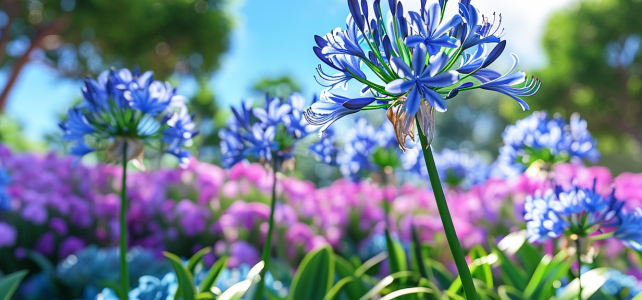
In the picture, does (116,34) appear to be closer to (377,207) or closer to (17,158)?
(17,158)

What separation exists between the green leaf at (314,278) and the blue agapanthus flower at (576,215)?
0.78 metres

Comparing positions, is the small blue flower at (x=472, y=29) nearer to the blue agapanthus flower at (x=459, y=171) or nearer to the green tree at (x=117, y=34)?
the blue agapanthus flower at (x=459, y=171)

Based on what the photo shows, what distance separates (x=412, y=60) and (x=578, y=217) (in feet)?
2.82

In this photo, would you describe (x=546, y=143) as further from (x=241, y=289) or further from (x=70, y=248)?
(x=70, y=248)

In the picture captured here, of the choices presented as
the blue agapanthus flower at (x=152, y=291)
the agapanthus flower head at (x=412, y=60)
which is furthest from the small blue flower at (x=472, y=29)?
the blue agapanthus flower at (x=152, y=291)

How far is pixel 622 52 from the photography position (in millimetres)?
19922

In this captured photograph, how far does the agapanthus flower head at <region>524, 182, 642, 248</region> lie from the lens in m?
1.21

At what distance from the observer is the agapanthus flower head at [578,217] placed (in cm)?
121

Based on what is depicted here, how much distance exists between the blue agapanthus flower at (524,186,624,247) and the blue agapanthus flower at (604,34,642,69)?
23.2m

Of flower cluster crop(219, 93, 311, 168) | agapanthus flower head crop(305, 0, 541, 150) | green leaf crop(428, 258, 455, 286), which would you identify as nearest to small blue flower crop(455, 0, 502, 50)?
agapanthus flower head crop(305, 0, 541, 150)

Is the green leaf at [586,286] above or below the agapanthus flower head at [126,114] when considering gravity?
below

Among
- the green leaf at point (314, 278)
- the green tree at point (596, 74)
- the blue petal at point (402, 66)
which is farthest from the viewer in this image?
the green tree at point (596, 74)

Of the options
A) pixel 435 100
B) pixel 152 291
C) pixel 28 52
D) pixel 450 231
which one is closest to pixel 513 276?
pixel 450 231

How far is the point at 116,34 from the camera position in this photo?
13547 millimetres
